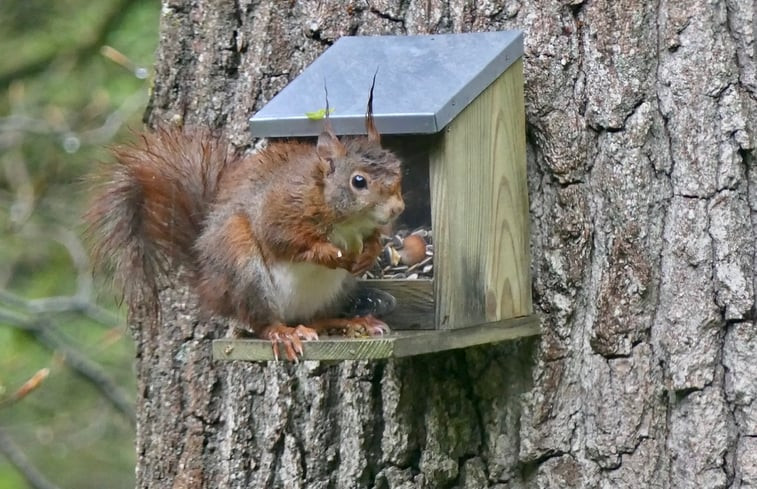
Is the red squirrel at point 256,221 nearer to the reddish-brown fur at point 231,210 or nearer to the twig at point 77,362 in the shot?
the reddish-brown fur at point 231,210

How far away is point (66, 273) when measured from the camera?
15.5 feet

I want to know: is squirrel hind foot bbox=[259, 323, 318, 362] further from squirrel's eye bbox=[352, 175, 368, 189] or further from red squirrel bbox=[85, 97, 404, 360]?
squirrel's eye bbox=[352, 175, 368, 189]

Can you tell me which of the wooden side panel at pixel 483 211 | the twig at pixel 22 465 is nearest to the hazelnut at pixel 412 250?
the wooden side panel at pixel 483 211

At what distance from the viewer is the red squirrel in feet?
7.13

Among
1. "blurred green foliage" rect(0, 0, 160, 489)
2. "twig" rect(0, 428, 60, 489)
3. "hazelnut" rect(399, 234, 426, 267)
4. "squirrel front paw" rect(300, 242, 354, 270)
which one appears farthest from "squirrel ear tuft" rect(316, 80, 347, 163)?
"twig" rect(0, 428, 60, 489)

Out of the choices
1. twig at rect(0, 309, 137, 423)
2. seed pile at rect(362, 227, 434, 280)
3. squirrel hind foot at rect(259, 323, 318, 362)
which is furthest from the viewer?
twig at rect(0, 309, 137, 423)

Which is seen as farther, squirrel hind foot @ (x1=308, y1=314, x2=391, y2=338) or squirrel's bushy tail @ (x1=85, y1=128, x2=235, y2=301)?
squirrel's bushy tail @ (x1=85, y1=128, x2=235, y2=301)

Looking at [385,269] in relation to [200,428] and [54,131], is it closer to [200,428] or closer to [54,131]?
[200,428]

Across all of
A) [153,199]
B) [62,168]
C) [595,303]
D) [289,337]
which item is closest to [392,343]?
[289,337]

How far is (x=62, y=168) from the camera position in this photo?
4414 millimetres

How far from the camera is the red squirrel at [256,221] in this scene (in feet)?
7.13

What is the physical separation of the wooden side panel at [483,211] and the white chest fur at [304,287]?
252 millimetres

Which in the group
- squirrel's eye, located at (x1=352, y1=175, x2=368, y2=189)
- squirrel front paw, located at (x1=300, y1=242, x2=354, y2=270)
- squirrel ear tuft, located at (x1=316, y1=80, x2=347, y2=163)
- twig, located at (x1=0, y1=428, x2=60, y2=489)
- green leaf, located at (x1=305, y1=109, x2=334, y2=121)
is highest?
green leaf, located at (x1=305, y1=109, x2=334, y2=121)

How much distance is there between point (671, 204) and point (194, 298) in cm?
122
